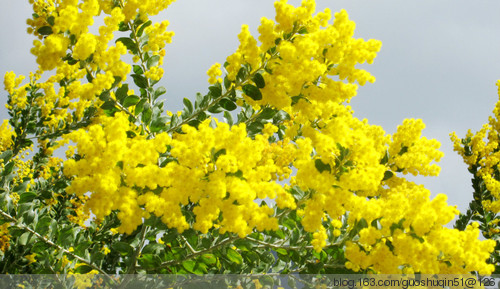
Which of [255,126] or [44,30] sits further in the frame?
[255,126]

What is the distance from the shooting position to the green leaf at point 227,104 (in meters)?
3.69

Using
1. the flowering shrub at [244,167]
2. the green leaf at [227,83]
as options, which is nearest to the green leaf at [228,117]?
the flowering shrub at [244,167]

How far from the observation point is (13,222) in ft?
11.0

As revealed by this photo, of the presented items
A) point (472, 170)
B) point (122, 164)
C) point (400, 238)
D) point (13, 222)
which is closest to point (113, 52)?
point (122, 164)

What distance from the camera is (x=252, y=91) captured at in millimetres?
3484

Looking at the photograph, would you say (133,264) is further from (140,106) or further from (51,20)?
(51,20)

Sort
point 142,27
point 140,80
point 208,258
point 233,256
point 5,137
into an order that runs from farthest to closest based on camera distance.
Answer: point 5,137, point 140,80, point 142,27, point 208,258, point 233,256

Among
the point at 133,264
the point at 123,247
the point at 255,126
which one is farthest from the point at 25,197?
the point at 255,126

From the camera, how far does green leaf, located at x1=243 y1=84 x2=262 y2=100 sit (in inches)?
137

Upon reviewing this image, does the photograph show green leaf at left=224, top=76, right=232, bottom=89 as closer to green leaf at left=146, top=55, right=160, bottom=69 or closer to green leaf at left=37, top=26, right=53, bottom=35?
green leaf at left=146, top=55, right=160, bottom=69

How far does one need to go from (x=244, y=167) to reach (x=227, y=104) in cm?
113

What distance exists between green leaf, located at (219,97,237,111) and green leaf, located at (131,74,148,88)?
0.79m

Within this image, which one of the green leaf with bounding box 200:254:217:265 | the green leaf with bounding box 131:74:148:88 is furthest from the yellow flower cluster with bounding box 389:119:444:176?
the green leaf with bounding box 131:74:148:88

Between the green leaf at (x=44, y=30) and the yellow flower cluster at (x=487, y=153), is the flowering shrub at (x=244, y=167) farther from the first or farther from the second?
the yellow flower cluster at (x=487, y=153)
